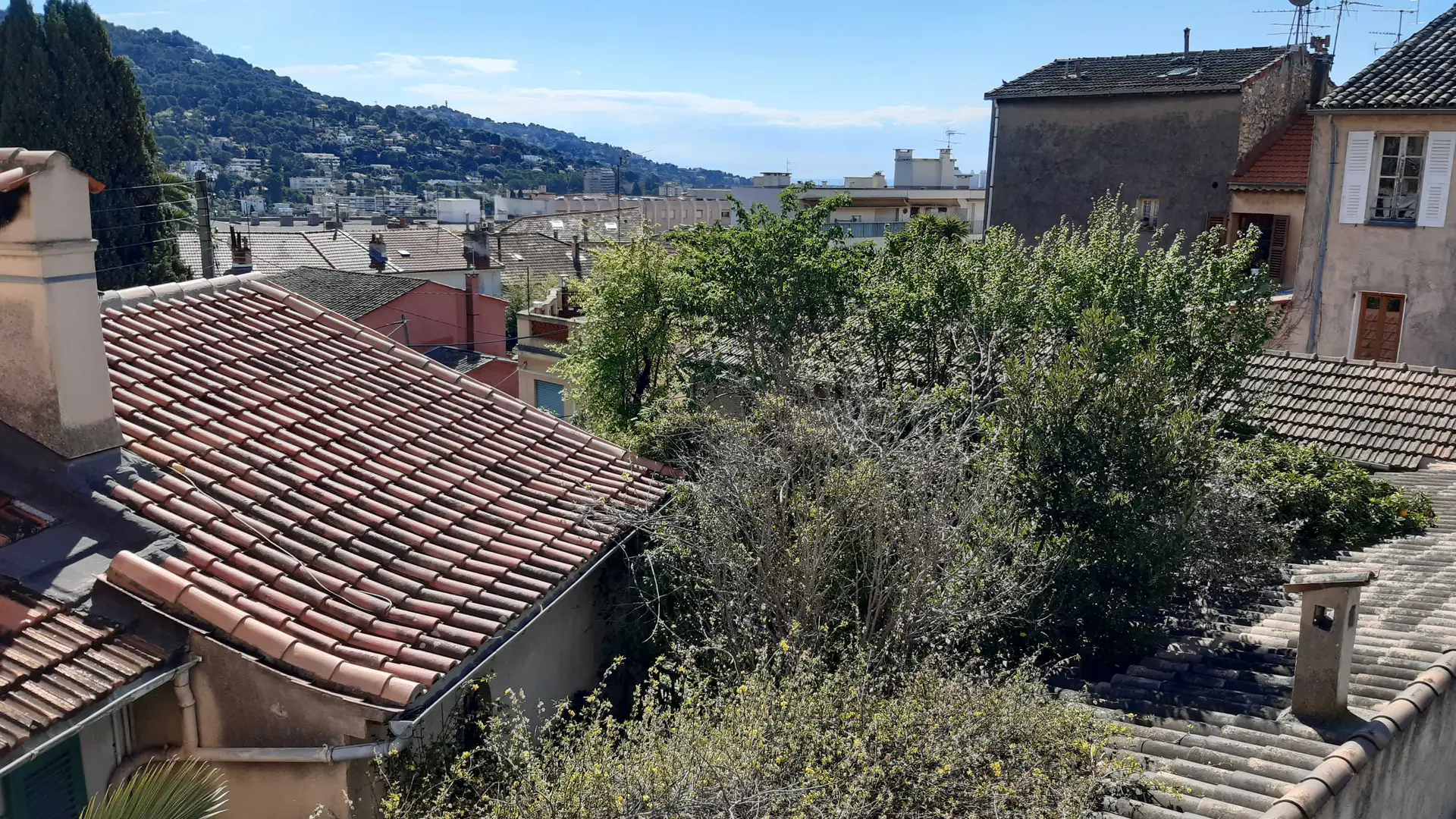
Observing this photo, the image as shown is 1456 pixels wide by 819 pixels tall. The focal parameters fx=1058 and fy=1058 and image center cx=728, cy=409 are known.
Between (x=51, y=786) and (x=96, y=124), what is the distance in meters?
29.7

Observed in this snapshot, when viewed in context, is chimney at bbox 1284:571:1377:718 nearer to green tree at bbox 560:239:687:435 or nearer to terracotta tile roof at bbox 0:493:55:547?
terracotta tile roof at bbox 0:493:55:547

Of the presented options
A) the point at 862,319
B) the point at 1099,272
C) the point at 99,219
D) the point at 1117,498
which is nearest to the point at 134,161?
the point at 99,219

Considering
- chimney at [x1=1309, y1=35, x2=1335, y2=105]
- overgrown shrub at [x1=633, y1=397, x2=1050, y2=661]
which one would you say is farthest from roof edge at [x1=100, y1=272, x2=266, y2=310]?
chimney at [x1=1309, y1=35, x2=1335, y2=105]

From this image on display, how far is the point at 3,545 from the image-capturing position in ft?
→ 18.3

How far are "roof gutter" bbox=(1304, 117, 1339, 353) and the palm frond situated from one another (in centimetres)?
2110

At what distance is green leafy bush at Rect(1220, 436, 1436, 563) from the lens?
11188mm

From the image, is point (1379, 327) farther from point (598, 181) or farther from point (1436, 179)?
point (598, 181)

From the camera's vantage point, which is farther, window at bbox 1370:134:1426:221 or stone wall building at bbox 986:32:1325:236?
stone wall building at bbox 986:32:1325:236

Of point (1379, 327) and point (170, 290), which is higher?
point (170, 290)

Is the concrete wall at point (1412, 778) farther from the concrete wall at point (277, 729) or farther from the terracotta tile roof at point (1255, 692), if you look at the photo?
the concrete wall at point (277, 729)

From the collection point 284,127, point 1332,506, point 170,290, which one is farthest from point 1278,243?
point 284,127

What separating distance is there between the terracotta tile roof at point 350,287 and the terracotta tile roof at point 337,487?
17387 mm

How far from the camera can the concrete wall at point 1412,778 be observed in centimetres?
586

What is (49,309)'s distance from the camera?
606 centimetres
